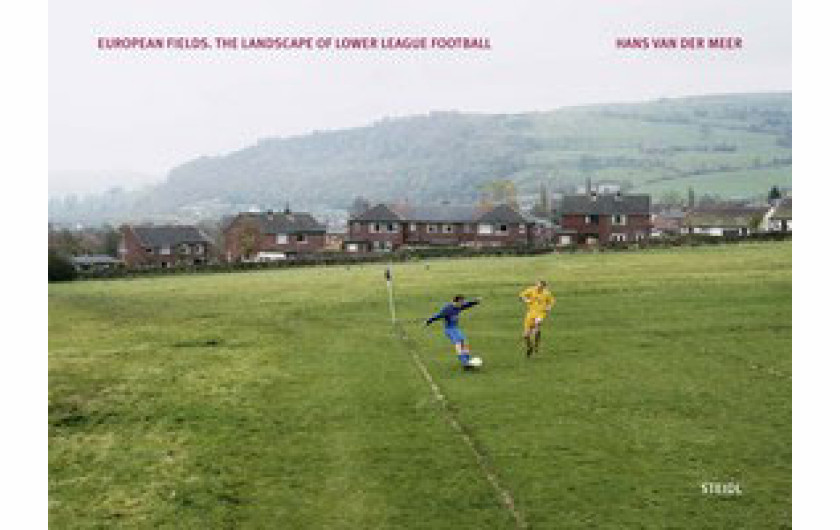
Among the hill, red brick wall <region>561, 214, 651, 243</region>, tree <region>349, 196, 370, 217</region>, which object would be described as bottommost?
red brick wall <region>561, 214, 651, 243</region>

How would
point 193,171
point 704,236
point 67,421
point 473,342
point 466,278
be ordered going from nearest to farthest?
point 67,421, point 473,342, point 466,278, point 704,236, point 193,171

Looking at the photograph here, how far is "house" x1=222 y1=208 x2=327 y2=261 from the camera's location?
127 m

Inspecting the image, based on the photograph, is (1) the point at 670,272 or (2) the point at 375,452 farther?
(1) the point at 670,272

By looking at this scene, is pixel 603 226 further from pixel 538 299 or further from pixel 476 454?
pixel 476 454

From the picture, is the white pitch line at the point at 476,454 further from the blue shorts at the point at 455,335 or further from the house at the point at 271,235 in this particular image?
the house at the point at 271,235

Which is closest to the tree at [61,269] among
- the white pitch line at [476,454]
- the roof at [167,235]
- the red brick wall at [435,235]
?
the roof at [167,235]

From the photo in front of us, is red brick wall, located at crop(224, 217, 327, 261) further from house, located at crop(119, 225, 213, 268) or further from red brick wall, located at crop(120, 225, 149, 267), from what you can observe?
red brick wall, located at crop(120, 225, 149, 267)

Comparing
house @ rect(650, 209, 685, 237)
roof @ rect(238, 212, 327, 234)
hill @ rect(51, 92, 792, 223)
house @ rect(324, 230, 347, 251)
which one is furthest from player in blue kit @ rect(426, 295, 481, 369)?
house @ rect(324, 230, 347, 251)

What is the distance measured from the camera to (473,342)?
34.0m

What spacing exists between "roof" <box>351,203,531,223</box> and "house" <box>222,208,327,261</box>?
29.4 ft

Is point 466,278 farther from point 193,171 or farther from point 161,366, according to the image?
point 193,171

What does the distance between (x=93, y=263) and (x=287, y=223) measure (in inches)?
1730
